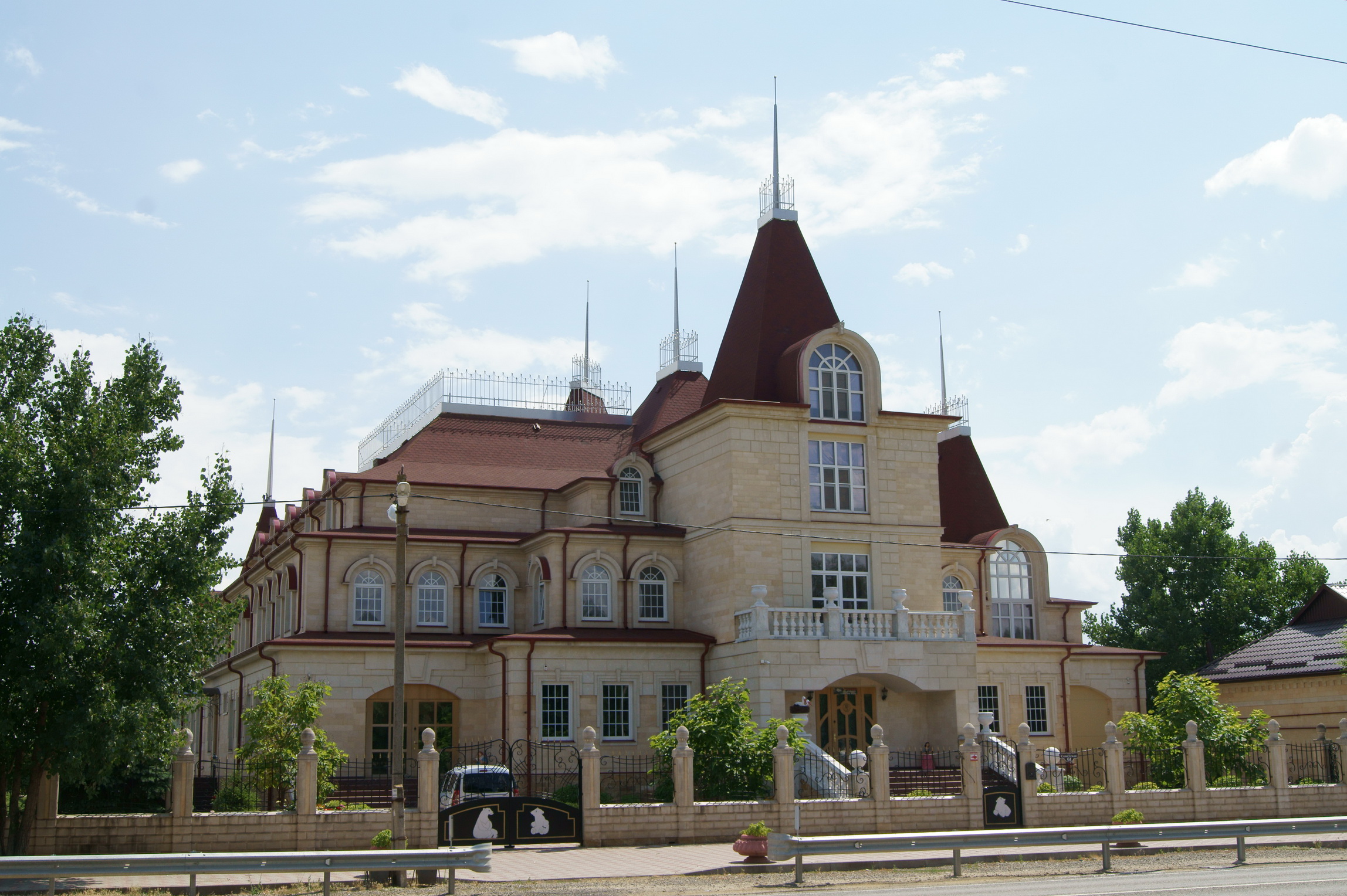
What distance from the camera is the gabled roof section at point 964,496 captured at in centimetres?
4434

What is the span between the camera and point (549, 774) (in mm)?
33219

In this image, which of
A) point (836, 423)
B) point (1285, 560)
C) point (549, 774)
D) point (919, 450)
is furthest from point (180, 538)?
point (1285, 560)

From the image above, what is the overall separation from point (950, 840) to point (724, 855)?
437cm

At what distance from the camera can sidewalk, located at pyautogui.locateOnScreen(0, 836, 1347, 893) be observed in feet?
66.5

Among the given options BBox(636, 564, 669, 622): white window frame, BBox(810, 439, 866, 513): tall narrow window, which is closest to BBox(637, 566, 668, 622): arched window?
BBox(636, 564, 669, 622): white window frame

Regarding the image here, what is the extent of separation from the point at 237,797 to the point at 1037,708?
2387cm

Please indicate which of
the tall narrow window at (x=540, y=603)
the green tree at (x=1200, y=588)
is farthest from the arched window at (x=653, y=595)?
the green tree at (x=1200, y=588)

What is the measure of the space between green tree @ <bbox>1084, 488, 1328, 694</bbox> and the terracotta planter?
119 feet

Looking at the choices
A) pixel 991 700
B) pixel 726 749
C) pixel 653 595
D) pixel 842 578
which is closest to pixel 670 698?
pixel 653 595

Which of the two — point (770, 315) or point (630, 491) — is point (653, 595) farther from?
point (770, 315)

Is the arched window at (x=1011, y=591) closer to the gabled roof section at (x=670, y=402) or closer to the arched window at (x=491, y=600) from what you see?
the gabled roof section at (x=670, y=402)

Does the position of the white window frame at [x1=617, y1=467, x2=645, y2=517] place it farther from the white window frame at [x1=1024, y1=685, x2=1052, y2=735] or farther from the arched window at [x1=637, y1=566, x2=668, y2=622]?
the white window frame at [x1=1024, y1=685, x2=1052, y2=735]

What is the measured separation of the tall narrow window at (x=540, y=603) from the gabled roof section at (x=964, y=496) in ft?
46.2

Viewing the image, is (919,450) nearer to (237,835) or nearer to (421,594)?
(421,594)
